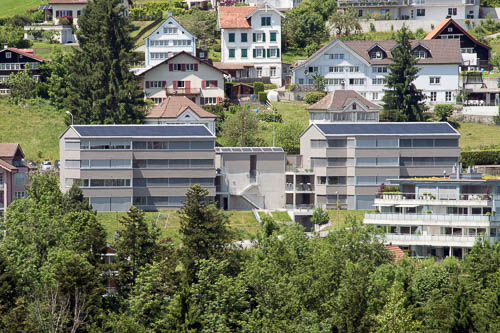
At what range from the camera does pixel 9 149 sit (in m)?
135

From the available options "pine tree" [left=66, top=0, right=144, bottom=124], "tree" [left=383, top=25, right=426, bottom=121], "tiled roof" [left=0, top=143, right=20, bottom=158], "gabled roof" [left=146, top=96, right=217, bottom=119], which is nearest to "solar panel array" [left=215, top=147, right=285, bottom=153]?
"gabled roof" [left=146, top=96, right=217, bottom=119]

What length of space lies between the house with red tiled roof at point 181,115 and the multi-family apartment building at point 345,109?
11444 millimetres

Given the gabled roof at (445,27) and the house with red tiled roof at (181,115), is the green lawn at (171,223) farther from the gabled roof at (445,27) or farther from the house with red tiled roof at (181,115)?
the gabled roof at (445,27)

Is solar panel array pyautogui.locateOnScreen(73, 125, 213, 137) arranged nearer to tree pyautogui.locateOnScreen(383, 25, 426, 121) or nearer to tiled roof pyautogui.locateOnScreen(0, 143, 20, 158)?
tiled roof pyautogui.locateOnScreen(0, 143, 20, 158)

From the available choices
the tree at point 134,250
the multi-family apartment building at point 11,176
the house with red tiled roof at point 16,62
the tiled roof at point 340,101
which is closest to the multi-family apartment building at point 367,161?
the tiled roof at point 340,101

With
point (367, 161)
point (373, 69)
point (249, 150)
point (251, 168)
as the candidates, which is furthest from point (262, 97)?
point (367, 161)

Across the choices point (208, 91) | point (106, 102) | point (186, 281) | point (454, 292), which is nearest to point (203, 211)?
point (186, 281)

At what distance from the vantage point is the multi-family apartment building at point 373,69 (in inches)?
6358

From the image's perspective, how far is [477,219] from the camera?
11750cm

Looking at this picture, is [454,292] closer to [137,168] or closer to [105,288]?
[105,288]

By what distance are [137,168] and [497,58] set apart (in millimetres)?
60420

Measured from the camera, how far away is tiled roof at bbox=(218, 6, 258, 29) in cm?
16938

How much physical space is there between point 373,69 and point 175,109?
1106 inches

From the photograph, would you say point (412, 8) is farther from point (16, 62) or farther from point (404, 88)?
point (16, 62)
